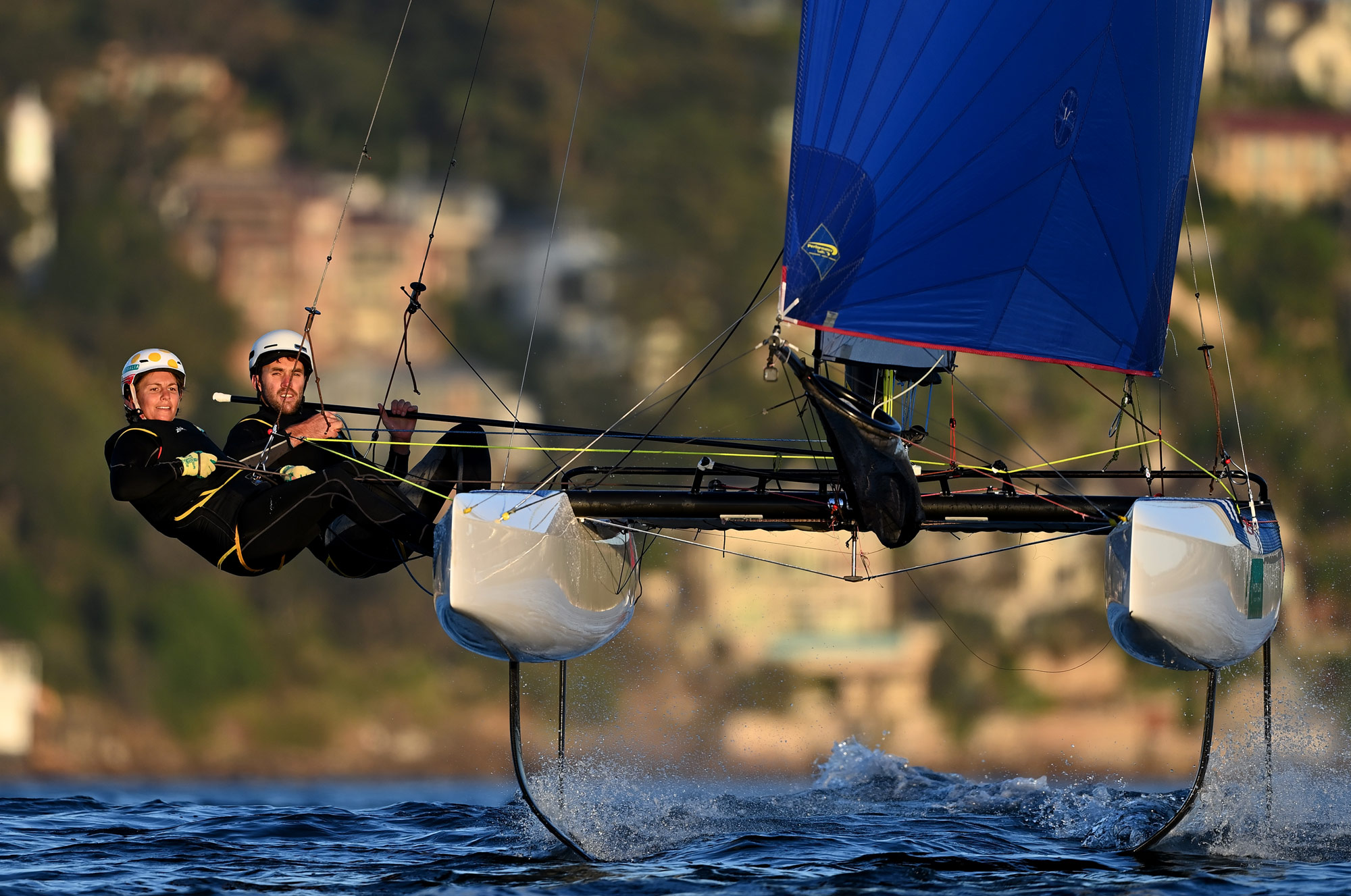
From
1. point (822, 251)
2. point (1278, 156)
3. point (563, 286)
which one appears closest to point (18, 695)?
point (563, 286)

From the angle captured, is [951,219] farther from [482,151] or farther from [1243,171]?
[1243,171]

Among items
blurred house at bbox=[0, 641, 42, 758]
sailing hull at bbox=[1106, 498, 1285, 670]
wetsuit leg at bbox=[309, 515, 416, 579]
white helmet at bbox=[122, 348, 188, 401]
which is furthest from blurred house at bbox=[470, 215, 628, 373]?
sailing hull at bbox=[1106, 498, 1285, 670]

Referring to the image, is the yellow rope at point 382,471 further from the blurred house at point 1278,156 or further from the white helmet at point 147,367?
the blurred house at point 1278,156

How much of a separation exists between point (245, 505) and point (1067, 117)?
10.1 feet

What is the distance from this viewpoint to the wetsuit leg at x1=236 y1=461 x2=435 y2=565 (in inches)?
243

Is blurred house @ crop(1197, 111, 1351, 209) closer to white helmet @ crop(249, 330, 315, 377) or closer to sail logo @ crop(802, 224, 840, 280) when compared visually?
white helmet @ crop(249, 330, 315, 377)

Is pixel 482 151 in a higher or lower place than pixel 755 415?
higher

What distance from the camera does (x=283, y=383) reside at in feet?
21.7

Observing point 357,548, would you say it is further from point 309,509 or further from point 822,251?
point 822,251

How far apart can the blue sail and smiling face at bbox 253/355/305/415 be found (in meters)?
1.92

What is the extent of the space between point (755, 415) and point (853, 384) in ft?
75.6

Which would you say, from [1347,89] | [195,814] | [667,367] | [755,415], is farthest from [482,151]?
[195,814]

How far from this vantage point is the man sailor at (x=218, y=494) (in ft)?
19.9

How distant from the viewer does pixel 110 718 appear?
28.3 m
